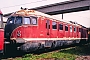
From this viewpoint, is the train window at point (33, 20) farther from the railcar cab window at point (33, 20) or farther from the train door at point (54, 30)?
the train door at point (54, 30)

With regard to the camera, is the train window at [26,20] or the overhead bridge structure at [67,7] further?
the overhead bridge structure at [67,7]

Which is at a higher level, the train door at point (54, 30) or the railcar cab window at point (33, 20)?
the railcar cab window at point (33, 20)

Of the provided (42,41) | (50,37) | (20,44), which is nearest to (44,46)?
(42,41)

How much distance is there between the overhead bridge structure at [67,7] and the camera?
120ft

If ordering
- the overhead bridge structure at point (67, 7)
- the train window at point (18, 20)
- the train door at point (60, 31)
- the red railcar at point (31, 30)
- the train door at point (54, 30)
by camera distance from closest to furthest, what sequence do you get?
the red railcar at point (31, 30), the train window at point (18, 20), the train door at point (54, 30), the train door at point (60, 31), the overhead bridge structure at point (67, 7)

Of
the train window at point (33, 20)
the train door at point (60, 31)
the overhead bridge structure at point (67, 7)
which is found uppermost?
the overhead bridge structure at point (67, 7)

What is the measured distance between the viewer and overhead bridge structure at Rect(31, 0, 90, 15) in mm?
36719

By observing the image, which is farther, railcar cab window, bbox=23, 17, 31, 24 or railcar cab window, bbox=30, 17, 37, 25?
railcar cab window, bbox=30, 17, 37, 25

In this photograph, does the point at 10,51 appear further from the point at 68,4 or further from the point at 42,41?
the point at 68,4

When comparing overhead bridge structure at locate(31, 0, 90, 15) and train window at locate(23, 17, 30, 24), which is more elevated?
overhead bridge structure at locate(31, 0, 90, 15)

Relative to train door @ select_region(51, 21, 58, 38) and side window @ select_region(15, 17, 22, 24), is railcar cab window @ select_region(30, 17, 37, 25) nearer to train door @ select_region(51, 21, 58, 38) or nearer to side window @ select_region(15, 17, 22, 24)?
Answer: side window @ select_region(15, 17, 22, 24)

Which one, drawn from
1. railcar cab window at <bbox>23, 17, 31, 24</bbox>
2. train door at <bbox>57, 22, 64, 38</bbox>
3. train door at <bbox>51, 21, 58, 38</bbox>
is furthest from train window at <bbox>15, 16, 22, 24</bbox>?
train door at <bbox>57, 22, 64, 38</bbox>

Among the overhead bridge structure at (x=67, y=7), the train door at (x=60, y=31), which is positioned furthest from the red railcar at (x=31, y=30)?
the overhead bridge structure at (x=67, y=7)

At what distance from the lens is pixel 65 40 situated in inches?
768
